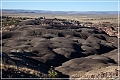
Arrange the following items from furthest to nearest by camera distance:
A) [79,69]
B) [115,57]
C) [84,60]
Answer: [115,57] < [84,60] < [79,69]

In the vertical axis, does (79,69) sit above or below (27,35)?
below

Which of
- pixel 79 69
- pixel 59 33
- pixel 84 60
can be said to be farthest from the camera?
pixel 59 33

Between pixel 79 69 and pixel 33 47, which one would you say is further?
pixel 33 47

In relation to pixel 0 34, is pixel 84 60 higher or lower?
lower

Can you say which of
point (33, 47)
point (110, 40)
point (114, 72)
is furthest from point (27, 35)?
point (114, 72)

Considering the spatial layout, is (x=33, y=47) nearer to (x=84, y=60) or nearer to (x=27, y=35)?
(x=84, y=60)

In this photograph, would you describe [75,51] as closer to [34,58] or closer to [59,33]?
[34,58]

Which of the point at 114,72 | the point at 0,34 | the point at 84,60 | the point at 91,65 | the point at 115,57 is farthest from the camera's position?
the point at 0,34

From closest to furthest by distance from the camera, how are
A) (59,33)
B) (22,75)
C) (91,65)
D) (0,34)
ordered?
1. (22,75)
2. (91,65)
3. (0,34)
4. (59,33)

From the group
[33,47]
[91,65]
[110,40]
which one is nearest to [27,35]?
[33,47]
